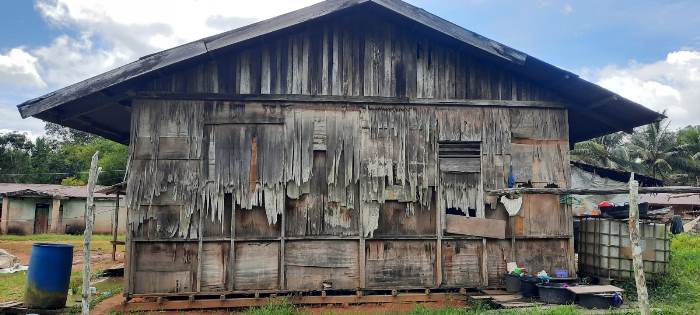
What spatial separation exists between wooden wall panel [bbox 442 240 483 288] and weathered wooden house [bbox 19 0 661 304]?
0.09 ft

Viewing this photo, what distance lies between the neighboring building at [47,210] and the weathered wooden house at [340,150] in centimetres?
2493

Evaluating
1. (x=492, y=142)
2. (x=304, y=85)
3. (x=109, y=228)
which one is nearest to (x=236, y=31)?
(x=304, y=85)

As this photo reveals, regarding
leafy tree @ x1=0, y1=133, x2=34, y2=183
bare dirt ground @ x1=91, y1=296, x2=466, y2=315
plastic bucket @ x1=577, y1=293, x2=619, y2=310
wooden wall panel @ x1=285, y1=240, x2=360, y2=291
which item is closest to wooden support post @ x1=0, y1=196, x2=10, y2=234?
leafy tree @ x1=0, y1=133, x2=34, y2=183

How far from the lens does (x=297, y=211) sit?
8.64m

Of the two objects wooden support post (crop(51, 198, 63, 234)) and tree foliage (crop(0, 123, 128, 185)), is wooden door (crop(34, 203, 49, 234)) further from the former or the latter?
tree foliage (crop(0, 123, 128, 185))

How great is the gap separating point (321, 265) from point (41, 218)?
29482mm

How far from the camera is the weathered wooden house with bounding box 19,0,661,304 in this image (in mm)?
8367

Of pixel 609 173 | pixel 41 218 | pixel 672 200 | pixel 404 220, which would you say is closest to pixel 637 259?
pixel 404 220

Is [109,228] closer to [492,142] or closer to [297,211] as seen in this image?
[297,211]

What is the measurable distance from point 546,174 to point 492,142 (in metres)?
1.27

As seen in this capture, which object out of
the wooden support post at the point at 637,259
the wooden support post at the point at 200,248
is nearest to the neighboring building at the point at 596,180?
the wooden support post at the point at 637,259

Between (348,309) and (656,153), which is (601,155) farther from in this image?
(348,309)

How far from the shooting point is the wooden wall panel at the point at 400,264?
343 inches

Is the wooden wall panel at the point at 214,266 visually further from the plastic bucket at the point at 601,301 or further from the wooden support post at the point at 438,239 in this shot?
the plastic bucket at the point at 601,301
